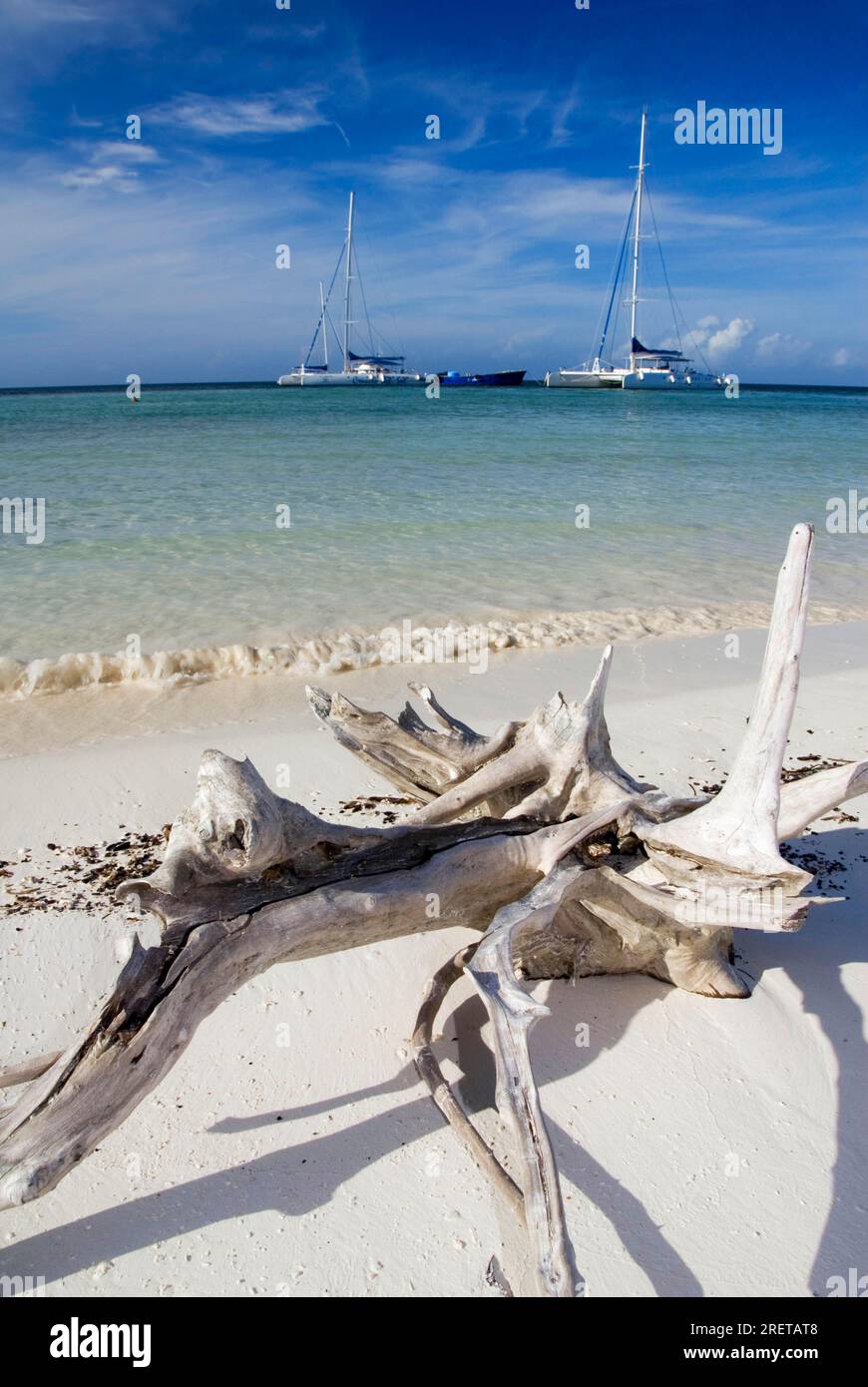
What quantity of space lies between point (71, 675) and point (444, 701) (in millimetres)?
2678

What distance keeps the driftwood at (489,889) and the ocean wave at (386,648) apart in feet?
11.6

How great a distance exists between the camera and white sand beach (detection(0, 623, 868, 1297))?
220 centimetres

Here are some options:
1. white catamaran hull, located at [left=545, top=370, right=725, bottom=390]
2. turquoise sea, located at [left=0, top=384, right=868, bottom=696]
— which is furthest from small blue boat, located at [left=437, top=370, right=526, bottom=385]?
turquoise sea, located at [left=0, top=384, right=868, bottom=696]

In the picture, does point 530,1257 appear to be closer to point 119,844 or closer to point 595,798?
point 595,798

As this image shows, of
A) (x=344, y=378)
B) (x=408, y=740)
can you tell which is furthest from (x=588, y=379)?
(x=408, y=740)

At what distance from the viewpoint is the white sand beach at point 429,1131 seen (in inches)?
86.7

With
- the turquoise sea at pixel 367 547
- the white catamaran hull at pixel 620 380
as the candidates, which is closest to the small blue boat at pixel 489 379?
the white catamaran hull at pixel 620 380

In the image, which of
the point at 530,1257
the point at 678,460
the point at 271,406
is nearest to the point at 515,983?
the point at 530,1257

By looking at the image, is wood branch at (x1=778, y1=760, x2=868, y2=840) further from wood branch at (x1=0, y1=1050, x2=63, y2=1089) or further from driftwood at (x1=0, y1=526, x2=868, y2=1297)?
wood branch at (x1=0, y1=1050, x2=63, y2=1089)

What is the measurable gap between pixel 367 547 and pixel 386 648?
3.92m

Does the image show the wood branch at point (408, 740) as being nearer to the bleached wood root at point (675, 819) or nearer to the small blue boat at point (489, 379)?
the bleached wood root at point (675, 819)

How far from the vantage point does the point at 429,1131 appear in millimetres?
2564

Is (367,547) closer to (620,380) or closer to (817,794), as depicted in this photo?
(817,794)

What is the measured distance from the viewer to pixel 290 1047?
2.86m
